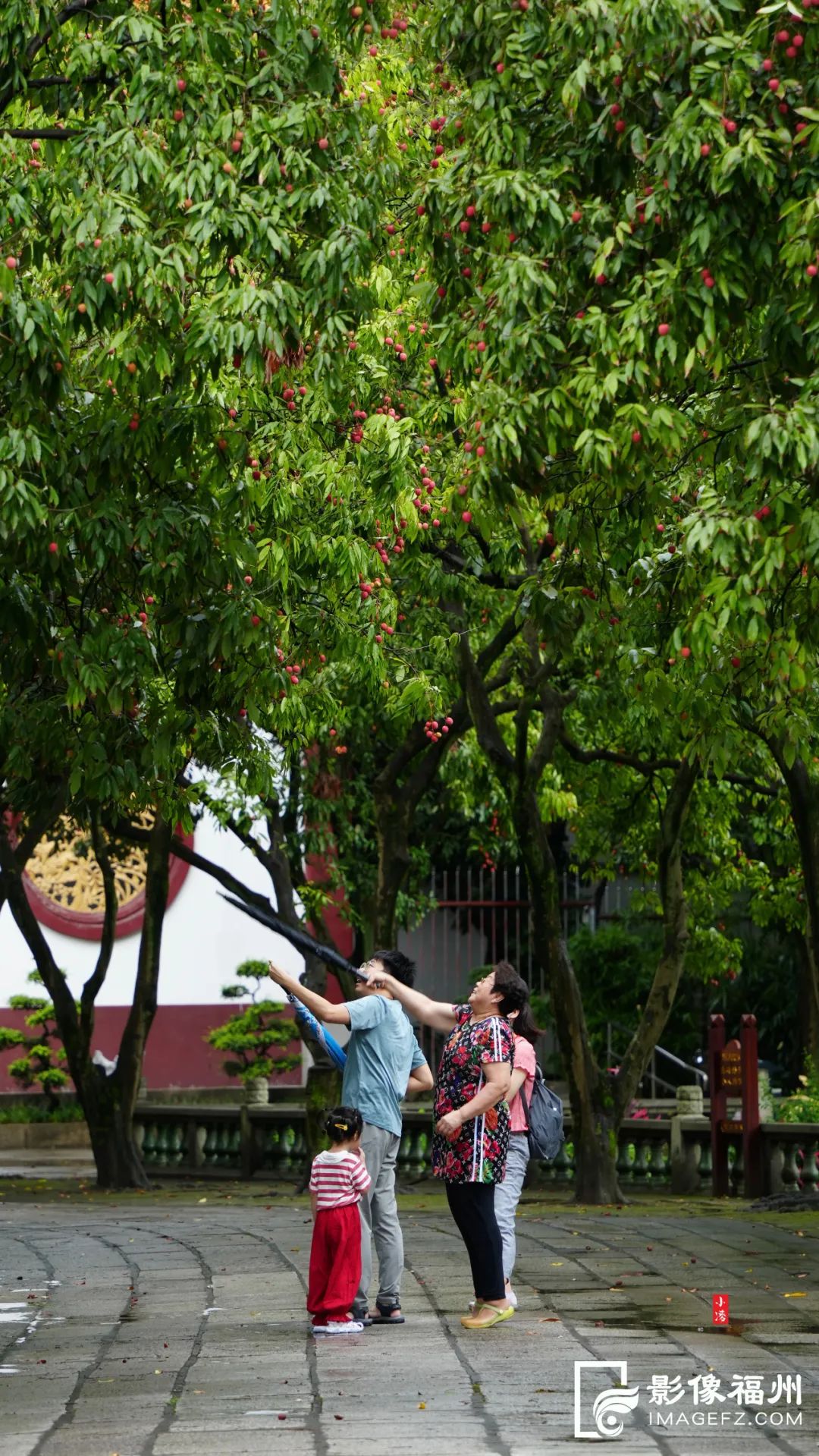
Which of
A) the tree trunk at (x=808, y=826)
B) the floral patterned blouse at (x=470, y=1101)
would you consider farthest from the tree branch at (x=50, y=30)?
the tree trunk at (x=808, y=826)

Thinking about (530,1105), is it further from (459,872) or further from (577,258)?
(459,872)

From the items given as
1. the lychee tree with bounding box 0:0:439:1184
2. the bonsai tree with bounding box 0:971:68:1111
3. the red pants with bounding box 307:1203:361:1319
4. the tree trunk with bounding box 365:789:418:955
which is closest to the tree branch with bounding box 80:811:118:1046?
the tree trunk with bounding box 365:789:418:955

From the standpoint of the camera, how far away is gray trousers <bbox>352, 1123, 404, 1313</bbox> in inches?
333

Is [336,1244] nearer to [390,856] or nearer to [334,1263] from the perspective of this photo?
[334,1263]

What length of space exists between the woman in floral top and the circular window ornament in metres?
16.5

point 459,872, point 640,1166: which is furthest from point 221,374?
point 459,872

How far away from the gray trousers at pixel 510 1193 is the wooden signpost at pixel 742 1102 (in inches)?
286

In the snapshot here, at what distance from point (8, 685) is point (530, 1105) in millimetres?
3181

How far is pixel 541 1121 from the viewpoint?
360 inches

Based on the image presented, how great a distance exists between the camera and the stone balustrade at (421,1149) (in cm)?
1619

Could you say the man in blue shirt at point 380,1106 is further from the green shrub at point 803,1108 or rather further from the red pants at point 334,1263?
the green shrub at point 803,1108

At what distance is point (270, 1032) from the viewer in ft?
78.0

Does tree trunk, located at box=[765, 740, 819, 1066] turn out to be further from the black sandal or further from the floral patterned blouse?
the black sandal

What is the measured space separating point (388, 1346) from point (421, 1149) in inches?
421
